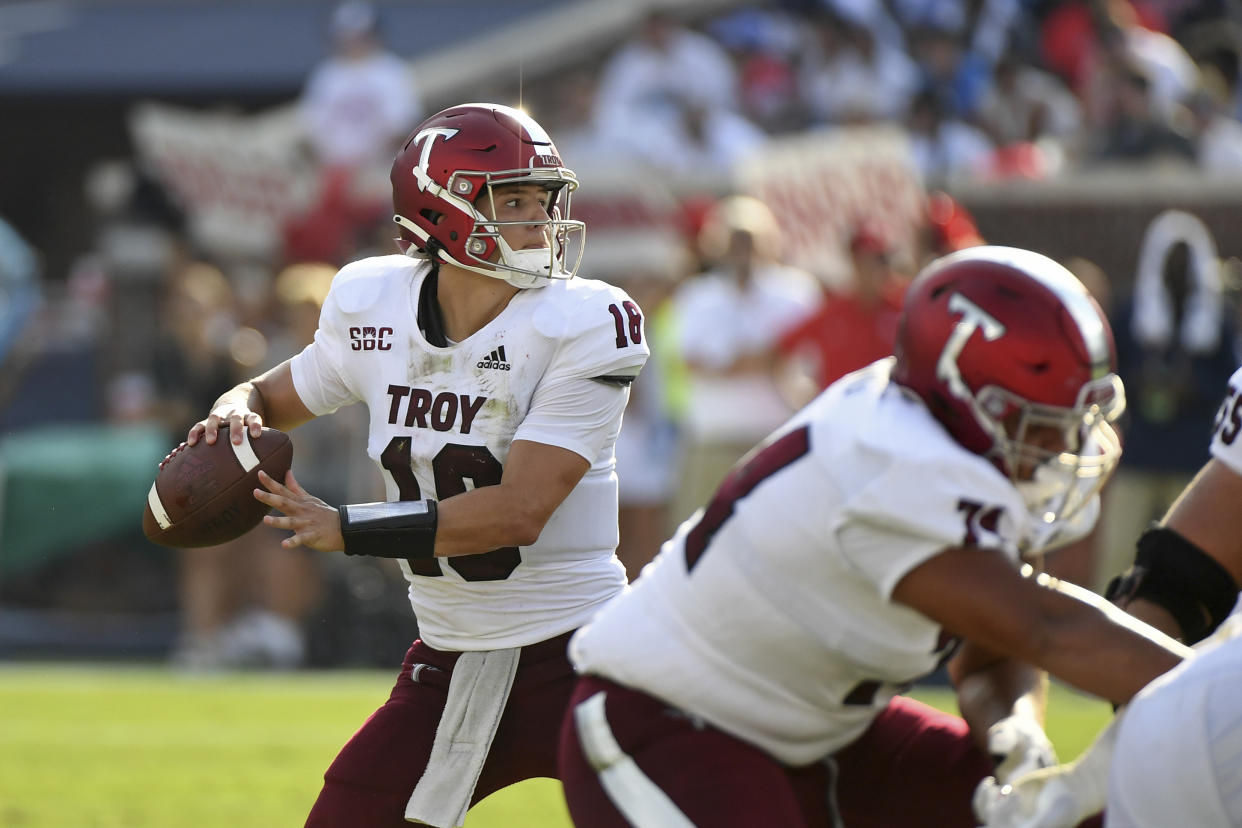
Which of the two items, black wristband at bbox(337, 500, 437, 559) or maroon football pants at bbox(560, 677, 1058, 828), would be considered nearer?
maroon football pants at bbox(560, 677, 1058, 828)

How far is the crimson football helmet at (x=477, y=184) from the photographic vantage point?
3.52 metres

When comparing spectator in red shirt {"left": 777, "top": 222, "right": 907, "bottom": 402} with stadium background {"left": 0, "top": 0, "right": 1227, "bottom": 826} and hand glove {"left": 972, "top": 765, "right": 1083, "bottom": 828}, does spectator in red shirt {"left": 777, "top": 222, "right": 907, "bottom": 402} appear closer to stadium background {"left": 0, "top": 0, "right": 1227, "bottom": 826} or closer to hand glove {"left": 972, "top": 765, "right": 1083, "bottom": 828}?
stadium background {"left": 0, "top": 0, "right": 1227, "bottom": 826}

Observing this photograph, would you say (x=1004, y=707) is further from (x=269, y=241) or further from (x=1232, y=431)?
(x=269, y=241)

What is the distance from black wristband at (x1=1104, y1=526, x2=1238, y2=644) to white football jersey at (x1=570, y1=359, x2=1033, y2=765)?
0.68m

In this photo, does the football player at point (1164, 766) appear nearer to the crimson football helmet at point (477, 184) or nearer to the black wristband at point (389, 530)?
the black wristband at point (389, 530)

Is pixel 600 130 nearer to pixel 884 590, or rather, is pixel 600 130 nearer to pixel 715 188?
pixel 715 188

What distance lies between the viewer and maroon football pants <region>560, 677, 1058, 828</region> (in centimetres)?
268

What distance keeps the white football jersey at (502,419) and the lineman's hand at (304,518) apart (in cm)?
23

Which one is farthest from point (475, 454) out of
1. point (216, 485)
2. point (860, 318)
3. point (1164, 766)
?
point (860, 318)

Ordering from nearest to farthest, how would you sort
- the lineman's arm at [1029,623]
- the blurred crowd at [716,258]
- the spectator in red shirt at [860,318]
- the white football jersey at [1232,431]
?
the lineman's arm at [1029,623] → the white football jersey at [1232,431] → the spectator in red shirt at [860,318] → the blurred crowd at [716,258]

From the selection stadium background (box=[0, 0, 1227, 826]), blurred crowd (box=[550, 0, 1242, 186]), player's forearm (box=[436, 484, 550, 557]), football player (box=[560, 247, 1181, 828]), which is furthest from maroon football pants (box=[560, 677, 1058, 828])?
blurred crowd (box=[550, 0, 1242, 186])

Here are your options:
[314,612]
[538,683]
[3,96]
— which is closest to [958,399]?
[538,683]

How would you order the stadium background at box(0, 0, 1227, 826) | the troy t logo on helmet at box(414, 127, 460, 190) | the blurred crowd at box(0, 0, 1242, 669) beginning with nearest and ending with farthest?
the troy t logo on helmet at box(414, 127, 460, 190) → the blurred crowd at box(0, 0, 1242, 669) → the stadium background at box(0, 0, 1227, 826)

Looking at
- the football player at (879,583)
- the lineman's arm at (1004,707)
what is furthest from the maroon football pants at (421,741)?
the lineman's arm at (1004,707)
